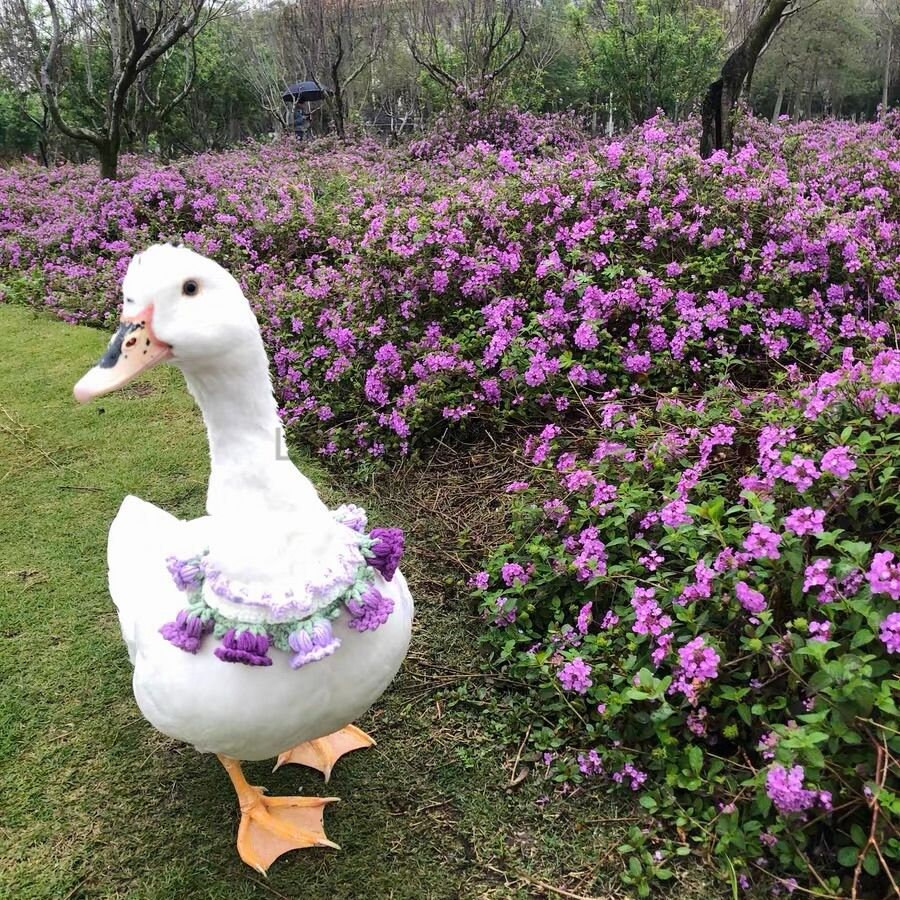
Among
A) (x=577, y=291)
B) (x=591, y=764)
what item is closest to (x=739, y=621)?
(x=591, y=764)

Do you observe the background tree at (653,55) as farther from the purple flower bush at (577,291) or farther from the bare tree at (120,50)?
the purple flower bush at (577,291)

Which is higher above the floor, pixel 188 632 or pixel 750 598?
pixel 188 632

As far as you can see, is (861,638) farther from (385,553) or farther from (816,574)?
(385,553)

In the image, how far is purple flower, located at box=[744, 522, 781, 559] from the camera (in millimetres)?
1943

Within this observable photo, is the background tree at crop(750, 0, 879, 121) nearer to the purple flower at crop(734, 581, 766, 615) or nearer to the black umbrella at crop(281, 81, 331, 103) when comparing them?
the black umbrella at crop(281, 81, 331, 103)

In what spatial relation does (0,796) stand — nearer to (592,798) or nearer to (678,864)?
(592,798)

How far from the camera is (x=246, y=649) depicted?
5.14 feet

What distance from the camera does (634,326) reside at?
11.1ft

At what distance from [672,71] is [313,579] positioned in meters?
15.7

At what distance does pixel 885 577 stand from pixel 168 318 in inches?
68.4

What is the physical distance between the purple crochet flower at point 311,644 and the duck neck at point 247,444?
28cm

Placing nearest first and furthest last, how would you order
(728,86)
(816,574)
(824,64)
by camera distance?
1. (816,574)
2. (728,86)
3. (824,64)

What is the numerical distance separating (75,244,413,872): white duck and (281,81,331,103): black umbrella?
17.8m

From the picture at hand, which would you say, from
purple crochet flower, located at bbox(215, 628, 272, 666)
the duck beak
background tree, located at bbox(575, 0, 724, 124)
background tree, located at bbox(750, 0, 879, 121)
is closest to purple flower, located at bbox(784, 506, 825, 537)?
purple crochet flower, located at bbox(215, 628, 272, 666)
